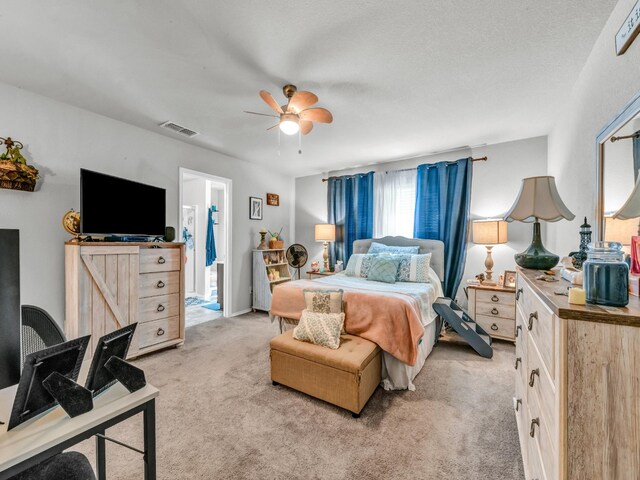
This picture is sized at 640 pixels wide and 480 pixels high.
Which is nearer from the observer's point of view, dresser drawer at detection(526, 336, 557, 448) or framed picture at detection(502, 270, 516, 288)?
dresser drawer at detection(526, 336, 557, 448)

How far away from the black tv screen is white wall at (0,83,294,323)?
37 centimetres

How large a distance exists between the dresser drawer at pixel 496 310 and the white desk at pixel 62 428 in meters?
3.47

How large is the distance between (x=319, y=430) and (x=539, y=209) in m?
1.99

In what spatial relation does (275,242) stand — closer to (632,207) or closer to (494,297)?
(494,297)

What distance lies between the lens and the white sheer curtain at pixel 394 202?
14.3ft

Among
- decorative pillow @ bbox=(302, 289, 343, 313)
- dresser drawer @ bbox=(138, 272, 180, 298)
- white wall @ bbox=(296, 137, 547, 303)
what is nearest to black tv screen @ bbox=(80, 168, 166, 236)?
dresser drawer @ bbox=(138, 272, 180, 298)

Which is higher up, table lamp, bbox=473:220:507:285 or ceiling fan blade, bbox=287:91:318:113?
ceiling fan blade, bbox=287:91:318:113

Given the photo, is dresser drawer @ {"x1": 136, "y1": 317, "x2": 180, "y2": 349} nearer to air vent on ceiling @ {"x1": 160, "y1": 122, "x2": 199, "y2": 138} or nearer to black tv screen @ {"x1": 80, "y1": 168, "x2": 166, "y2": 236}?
black tv screen @ {"x1": 80, "y1": 168, "x2": 166, "y2": 236}

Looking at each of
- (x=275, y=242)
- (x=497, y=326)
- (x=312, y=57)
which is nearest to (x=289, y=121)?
(x=312, y=57)

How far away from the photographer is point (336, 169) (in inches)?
200

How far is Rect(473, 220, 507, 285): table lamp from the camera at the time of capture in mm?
3346

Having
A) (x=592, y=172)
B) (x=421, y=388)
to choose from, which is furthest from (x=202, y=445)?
(x=592, y=172)

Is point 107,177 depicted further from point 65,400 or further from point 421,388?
point 421,388

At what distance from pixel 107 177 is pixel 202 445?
97.9 inches
